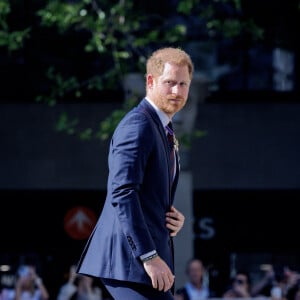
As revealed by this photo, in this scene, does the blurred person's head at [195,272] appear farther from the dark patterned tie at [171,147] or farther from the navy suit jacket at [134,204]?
the navy suit jacket at [134,204]

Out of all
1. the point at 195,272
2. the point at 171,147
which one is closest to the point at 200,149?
the point at 195,272

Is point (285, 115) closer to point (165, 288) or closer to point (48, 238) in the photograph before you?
point (48, 238)

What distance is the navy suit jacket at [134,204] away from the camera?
4363 mm

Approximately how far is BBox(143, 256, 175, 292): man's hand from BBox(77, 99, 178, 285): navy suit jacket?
5 centimetres

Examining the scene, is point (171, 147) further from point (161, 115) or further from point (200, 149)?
point (200, 149)

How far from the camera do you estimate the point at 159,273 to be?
4367 millimetres

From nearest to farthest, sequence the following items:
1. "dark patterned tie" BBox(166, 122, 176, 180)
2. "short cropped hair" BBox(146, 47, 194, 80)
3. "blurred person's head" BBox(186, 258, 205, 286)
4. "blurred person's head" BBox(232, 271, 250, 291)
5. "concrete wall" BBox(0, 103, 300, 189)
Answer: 1. "short cropped hair" BBox(146, 47, 194, 80)
2. "dark patterned tie" BBox(166, 122, 176, 180)
3. "blurred person's head" BBox(186, 258, 205, 286)
4. "blurred person's head" BBox(232, 271, 250, 291)
5. "concrete wall" BBox(0, 103, 300, 189)

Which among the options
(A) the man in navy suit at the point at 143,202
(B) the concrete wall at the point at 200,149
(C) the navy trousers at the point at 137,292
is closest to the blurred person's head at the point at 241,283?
(B) the concrete wall at the point at 200,149

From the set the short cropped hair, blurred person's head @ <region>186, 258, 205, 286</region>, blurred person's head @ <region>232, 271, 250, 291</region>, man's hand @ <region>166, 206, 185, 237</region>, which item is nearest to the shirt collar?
the short cropped hair

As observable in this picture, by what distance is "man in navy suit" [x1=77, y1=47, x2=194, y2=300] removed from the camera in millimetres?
4367

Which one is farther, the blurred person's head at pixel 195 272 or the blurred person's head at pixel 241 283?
the blurred person's head at pixel 241 283

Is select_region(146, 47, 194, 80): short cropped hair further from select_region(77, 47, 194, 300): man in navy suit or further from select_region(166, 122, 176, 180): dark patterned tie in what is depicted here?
select_region(166, 122, 176, 180): dark patterned tie

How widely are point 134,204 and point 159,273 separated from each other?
0.31 metres

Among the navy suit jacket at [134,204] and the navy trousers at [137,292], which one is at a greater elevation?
the navy suit jacket at [134,204]
